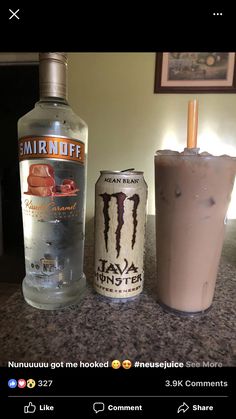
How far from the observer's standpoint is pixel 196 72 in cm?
135

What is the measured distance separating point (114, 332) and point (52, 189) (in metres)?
0.20

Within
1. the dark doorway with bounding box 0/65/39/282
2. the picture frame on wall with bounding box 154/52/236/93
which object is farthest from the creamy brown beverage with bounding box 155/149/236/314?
the picture frame on wall with bounding box 154/52/236/93

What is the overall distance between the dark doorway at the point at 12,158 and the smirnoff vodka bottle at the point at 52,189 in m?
0.07

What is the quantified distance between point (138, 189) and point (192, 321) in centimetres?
20

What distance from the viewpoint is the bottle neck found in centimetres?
35

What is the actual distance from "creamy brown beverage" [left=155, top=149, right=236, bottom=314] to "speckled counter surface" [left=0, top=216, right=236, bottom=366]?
3 cm

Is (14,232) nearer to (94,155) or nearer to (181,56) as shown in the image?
(94,155)

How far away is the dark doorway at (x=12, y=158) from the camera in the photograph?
16.8 inches
